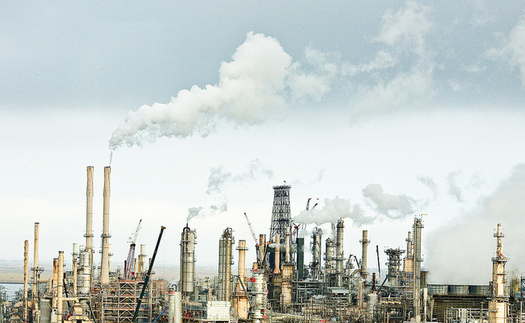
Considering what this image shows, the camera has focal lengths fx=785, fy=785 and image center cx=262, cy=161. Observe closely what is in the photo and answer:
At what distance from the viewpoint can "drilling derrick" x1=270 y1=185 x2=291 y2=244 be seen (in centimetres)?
10062

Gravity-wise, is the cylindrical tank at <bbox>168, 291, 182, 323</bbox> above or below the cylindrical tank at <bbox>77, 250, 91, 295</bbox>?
below

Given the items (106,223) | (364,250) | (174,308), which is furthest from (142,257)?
(174,308)

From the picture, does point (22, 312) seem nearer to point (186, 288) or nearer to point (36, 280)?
point (36, 280)

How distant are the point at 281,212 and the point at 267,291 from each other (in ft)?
88.3

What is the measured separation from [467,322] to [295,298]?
3082 cm

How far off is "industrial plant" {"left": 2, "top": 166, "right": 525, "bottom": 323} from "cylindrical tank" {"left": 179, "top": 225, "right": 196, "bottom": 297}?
0.09m

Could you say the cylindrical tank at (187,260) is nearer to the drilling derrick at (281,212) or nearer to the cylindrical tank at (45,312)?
the cylindrical tank at (45,312)

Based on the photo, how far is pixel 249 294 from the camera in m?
71.9

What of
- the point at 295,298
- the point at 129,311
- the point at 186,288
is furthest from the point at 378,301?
the point at 129,311

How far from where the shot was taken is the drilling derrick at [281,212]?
101 metres

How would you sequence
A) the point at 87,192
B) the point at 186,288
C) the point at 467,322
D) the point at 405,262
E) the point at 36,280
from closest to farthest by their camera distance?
the point at 467,322 < the point at 186,288 < the point at 36,280 < the point at 87,192 < the point at 405,262

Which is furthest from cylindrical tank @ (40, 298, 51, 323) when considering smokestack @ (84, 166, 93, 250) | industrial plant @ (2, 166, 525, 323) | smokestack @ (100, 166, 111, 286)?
smokestack @ (100, 166, 111, 286)

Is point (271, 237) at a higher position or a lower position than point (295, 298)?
higher

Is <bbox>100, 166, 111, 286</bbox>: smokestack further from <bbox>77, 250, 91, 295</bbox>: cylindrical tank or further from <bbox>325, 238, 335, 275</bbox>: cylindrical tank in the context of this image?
<bbox>325, 238, 335, 275</bbox>: cylindrical tank
